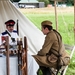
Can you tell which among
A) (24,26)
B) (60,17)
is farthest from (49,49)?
(60,17)

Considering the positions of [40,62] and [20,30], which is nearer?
[40,62]

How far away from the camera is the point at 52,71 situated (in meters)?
3.76

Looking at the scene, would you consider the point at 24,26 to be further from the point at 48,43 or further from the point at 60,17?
the point at 60,17

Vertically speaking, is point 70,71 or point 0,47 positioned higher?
point 0,47

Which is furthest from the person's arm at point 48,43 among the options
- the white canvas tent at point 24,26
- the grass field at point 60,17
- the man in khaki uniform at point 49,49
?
the grass field at point 60,17

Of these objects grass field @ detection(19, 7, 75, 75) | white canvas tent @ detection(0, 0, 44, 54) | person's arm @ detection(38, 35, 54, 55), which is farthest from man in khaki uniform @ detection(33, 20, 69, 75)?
grass field @ detection(19, 7, 75, 75)

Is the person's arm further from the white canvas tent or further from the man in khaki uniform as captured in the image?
the white canvas tent

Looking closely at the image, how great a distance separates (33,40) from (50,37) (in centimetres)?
177

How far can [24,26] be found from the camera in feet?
17.6

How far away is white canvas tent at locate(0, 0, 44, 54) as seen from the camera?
208 inches

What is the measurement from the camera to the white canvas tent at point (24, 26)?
5285 mm

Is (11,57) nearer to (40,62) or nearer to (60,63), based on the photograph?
(40,62)

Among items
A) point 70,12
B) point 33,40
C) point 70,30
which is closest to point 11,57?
point 33,40

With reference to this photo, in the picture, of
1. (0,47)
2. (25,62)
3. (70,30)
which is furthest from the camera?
(70,30)
